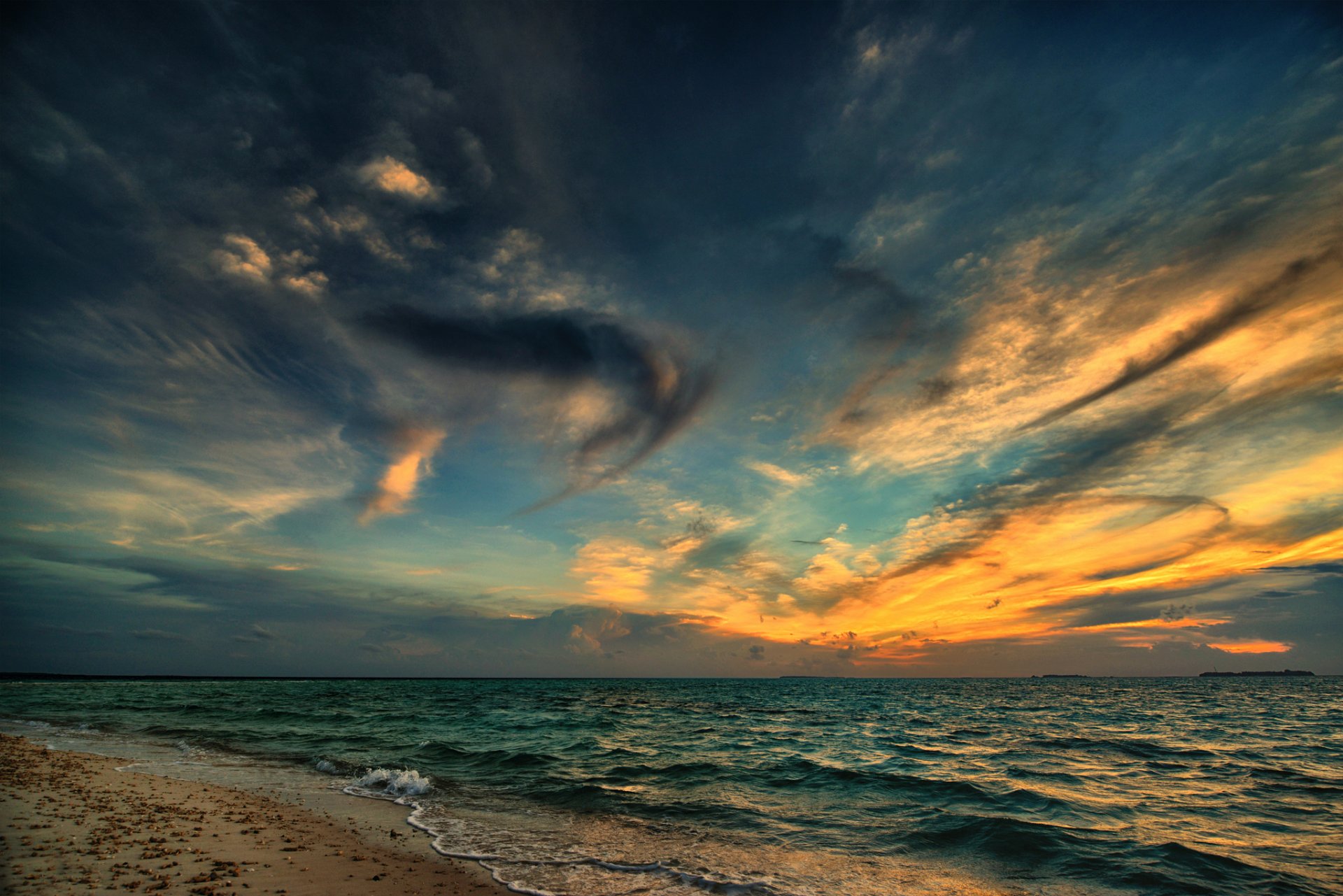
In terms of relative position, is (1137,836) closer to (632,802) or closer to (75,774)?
(632,802)

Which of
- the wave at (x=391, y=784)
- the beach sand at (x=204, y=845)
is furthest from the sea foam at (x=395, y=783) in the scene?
the beach sand at (x=204, y=845)

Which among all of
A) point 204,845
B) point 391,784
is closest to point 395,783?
point 391,784

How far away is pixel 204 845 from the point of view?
36.7 ft

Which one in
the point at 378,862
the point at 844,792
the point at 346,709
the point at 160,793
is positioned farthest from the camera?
the point at 346,709

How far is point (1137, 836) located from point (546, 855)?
14.9 meters

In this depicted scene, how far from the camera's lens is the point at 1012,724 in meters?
43.7

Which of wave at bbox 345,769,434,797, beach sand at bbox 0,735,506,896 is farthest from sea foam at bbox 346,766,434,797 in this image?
beach sand at bbox 0,735,506,896

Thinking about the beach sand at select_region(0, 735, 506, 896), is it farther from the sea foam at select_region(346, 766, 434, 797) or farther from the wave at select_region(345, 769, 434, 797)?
the sea foam at select_region(346, 766, 434, 797)

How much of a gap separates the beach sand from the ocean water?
125 centimetres

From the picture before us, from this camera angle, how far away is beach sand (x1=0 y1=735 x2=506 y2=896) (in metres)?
9.34

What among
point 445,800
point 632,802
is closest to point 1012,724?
point 632,802

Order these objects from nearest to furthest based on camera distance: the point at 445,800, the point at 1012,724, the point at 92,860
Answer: the point at 92,860 → the point at 445,800 → the point at 1012,724

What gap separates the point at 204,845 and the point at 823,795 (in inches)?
668

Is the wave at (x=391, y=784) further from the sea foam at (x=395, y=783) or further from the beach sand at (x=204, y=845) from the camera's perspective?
the beach sand at (x=204, y=845)
